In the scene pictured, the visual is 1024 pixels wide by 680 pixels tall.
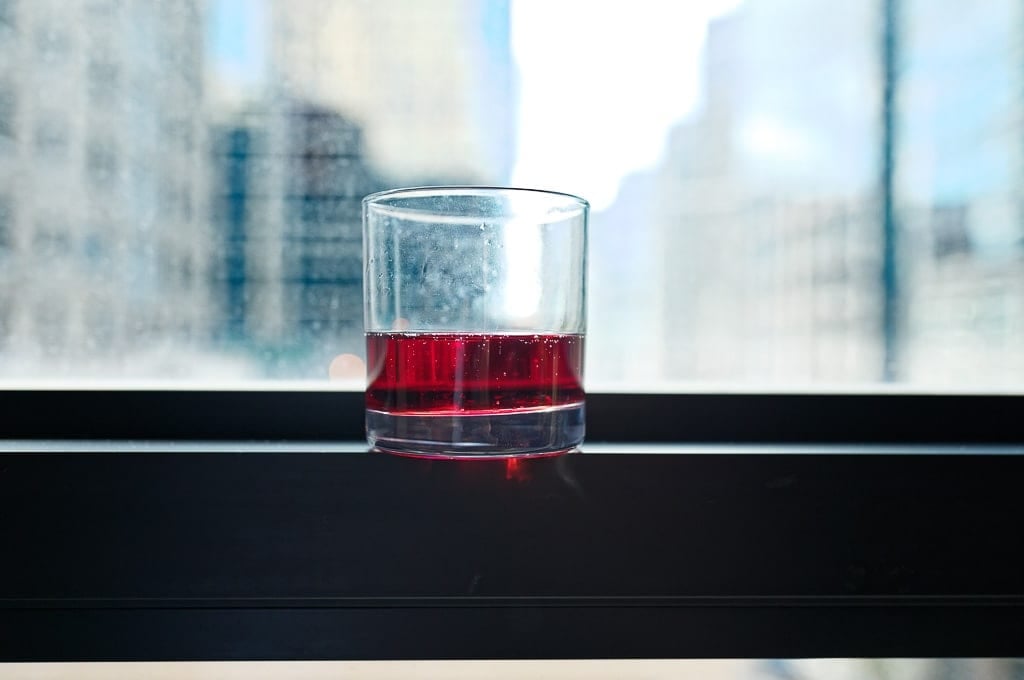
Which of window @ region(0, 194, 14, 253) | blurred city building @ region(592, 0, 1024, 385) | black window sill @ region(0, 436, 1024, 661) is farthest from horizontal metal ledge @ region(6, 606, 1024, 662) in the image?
window @ region(0, 194, 14, 253)

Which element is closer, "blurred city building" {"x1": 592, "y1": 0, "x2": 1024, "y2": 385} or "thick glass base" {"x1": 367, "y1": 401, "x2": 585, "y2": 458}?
"thick glass base" {"x1": 367, "y1": 401, "x2": 585, "y2": 458}

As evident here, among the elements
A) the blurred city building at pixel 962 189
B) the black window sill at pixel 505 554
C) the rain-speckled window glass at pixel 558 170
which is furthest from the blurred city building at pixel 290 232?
the blurred city building at pixel 962 189

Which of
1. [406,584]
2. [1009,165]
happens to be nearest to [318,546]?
[406,584]

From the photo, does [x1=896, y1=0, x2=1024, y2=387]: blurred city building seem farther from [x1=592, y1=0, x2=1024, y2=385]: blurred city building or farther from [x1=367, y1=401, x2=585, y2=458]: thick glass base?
[x1=367, y1=401, x2=585, y2=458]: thick glass base

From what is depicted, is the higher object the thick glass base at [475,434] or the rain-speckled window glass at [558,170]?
the rain-speckled window glass at [558,170]

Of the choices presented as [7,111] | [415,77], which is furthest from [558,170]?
[7,111]

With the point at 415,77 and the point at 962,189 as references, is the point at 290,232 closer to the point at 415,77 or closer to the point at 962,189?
the point at 415,77

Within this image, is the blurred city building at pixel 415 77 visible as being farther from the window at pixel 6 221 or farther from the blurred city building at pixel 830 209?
the window at pixel 6 221
